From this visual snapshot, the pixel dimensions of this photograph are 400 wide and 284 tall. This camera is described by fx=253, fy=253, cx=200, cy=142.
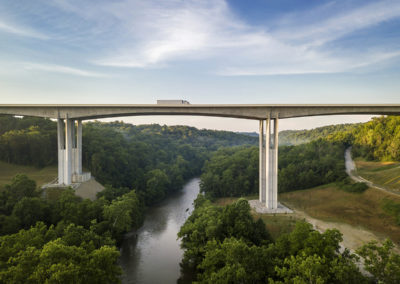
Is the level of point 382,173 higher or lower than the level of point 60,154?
lower

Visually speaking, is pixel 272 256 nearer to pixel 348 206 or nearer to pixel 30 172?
pixel 348 206

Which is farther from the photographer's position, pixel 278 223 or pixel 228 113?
pixel 228 113

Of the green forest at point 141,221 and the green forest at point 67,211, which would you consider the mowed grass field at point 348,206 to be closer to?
the green forest at point 141,221

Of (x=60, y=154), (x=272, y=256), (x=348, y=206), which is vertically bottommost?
(x=348, y=206)

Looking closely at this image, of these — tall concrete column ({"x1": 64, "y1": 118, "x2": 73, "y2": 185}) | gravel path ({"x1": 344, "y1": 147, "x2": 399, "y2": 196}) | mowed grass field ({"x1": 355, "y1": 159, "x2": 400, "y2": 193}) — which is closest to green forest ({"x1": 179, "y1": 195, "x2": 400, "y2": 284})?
tall concrete column ({"x1": 64, "y1": 118, "x2": 73, "y2": 185})

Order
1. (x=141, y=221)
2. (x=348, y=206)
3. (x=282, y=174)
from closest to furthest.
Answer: (x=141, y=221) → (x=348, y=206) → (x=282, y=174)

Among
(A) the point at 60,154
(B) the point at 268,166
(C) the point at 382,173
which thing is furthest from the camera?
(C) the point at 382,173

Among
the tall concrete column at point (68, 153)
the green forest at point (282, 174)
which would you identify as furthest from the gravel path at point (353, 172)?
the tall concrete column at point (68, 153)

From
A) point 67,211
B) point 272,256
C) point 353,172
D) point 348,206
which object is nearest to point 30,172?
point 67,211
